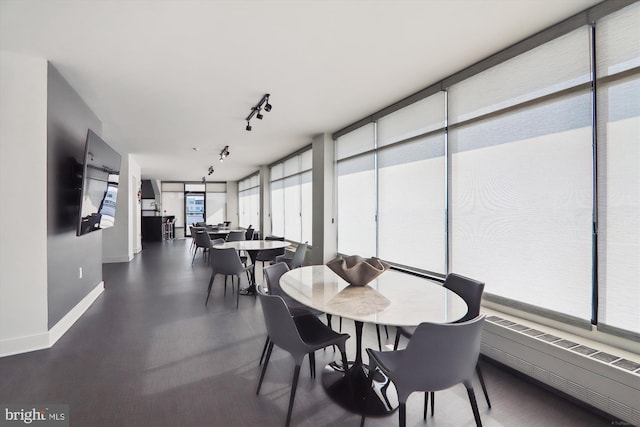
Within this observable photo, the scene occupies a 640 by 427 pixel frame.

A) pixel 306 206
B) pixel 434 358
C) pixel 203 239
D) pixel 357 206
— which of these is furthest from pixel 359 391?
pixel 203 239

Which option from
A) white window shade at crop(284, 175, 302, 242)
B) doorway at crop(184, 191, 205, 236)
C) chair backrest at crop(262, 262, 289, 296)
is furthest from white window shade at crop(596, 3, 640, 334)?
doorway at crop(184, 191, 205, 236)

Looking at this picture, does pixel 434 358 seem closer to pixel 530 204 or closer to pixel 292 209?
pixel 530 204

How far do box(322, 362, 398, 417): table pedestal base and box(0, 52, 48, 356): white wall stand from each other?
2.91 meters

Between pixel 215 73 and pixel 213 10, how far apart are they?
44.7 inches

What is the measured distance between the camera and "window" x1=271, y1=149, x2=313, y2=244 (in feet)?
24.7

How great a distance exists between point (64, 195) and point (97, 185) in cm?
45

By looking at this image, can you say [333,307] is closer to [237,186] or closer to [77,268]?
[77,268]

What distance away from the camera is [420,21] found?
98.4 inches

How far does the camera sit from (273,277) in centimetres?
295

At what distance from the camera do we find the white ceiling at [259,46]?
2336mm

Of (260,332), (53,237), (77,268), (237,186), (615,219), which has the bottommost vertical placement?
(260,332)

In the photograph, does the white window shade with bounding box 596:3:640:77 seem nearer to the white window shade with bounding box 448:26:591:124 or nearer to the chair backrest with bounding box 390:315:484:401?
the white window shade with bounding box 448:26:591:124

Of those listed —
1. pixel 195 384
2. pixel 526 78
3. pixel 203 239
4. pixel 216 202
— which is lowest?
pixel 195 384

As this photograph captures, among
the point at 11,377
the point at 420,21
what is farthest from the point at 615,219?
the point at 11,377
